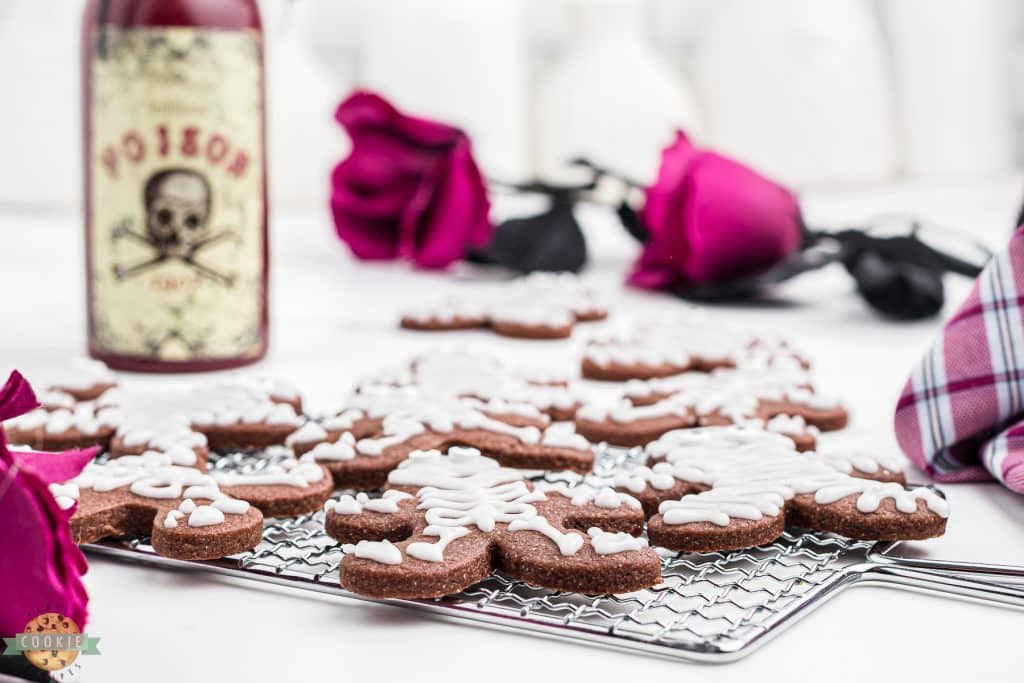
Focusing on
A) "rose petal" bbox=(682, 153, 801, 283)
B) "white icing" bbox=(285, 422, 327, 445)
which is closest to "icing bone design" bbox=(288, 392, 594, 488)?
"white icing" bbox=(285, 422, 327, 445)

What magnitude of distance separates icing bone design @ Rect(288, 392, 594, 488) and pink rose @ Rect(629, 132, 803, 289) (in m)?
0.44

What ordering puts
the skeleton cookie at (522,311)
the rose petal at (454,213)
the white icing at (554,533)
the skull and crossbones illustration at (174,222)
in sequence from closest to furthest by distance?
the white icing at (554,533) < the skull and crossbones illustration at (174,222) < the skeleton cookie at (522,311) < the rose petal at (454,213)

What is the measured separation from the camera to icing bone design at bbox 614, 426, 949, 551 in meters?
0.50

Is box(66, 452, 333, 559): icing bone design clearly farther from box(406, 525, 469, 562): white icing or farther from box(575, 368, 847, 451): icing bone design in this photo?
box(575, 368, 847, 451): icing bone design

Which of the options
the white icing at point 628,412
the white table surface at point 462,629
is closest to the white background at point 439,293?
the white table surface at point 462,629

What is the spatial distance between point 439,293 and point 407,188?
12 cm

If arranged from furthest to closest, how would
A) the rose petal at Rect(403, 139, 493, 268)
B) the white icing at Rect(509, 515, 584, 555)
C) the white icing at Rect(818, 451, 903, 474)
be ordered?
the rose petal at Rect(403, 139, 493, 268) → the white icing at Rect(818, 451, 903, 474) → the white icing at Rect(509, 515, 584, 555)

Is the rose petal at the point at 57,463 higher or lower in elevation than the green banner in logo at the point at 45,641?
higher

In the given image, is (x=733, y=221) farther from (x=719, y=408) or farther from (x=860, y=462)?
(x=860, y=462)

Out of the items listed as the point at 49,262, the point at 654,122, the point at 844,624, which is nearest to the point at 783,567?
the point at 844,624

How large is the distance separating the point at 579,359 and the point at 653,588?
1.39 ft

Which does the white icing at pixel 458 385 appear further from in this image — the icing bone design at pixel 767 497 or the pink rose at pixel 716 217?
the pink rose at pixel 716 217

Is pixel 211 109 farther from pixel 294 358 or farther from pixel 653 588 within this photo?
pixel 653 588

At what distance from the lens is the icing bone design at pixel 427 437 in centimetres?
60
